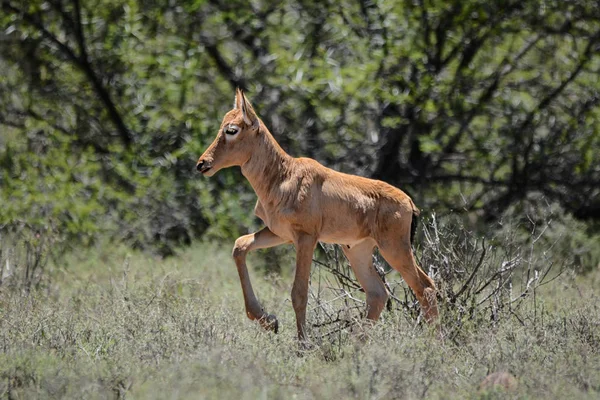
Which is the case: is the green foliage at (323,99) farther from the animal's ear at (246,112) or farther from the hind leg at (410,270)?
the animal's ear at (246,112)

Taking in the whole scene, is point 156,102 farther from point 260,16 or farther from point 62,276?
point 62,276

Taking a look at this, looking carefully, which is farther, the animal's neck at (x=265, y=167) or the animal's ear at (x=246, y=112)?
the animal's neck at (x=265, y=167)

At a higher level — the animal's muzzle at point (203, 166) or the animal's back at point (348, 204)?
the animal's muzzle at point (203, 166)

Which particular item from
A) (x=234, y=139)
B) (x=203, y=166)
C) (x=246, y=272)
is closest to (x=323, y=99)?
(x=234, y=139)

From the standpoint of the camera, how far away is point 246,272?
9.27m

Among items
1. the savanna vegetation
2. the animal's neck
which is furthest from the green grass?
the savanna vegetation

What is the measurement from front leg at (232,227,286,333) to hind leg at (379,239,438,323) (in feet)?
3.25

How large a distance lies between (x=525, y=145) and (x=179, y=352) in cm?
1031

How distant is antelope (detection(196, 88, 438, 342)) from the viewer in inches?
356

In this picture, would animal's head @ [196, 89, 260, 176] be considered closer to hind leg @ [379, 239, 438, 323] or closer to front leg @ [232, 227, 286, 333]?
front leg @ [232, 227, 286, 333]

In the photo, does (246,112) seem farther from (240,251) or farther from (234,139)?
(240,251)

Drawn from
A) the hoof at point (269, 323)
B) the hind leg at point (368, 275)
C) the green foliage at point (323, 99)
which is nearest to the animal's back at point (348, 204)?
the hind leg at point (368, 275)

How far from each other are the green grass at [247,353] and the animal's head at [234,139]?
56.5 inches

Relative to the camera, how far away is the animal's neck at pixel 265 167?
9.25 meters
